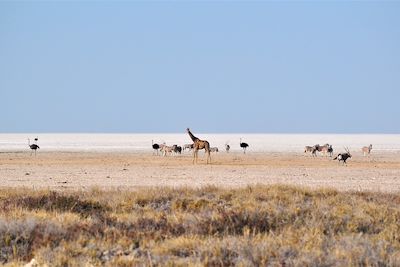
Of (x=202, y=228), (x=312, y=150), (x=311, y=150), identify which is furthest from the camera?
(x=311, y=150)

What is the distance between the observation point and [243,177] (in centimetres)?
2575

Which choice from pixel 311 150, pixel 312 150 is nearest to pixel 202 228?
pixel 312 150

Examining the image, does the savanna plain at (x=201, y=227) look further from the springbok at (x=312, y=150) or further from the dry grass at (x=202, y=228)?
the springbok at (x=312, y=150)

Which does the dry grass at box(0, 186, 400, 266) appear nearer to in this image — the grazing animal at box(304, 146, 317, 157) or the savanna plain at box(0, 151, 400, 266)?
the savanna plain at box(0, 151, 400, 266)

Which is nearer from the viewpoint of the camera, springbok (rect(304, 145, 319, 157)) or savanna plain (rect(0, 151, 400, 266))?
savanna plain (rect(0, 151, 400, 266))

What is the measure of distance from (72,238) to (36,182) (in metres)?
11.9

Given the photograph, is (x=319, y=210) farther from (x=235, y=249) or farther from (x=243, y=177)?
(x=243, y=177)

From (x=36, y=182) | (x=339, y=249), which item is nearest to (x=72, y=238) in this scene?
(x=339, y=249)

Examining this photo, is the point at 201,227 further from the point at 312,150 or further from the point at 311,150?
the point at 311,150

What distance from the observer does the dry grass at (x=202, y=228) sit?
10.2 metres

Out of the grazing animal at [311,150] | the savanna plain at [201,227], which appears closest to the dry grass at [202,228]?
the savanna plain at [201,227]

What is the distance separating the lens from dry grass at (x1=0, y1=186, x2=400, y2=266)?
1023cm

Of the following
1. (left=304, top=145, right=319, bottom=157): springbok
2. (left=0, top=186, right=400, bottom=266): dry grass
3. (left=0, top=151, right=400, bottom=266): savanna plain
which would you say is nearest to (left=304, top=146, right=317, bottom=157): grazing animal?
(left=304, top=145, right=319, bottom=157): springbok

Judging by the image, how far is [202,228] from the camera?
11.9 m
